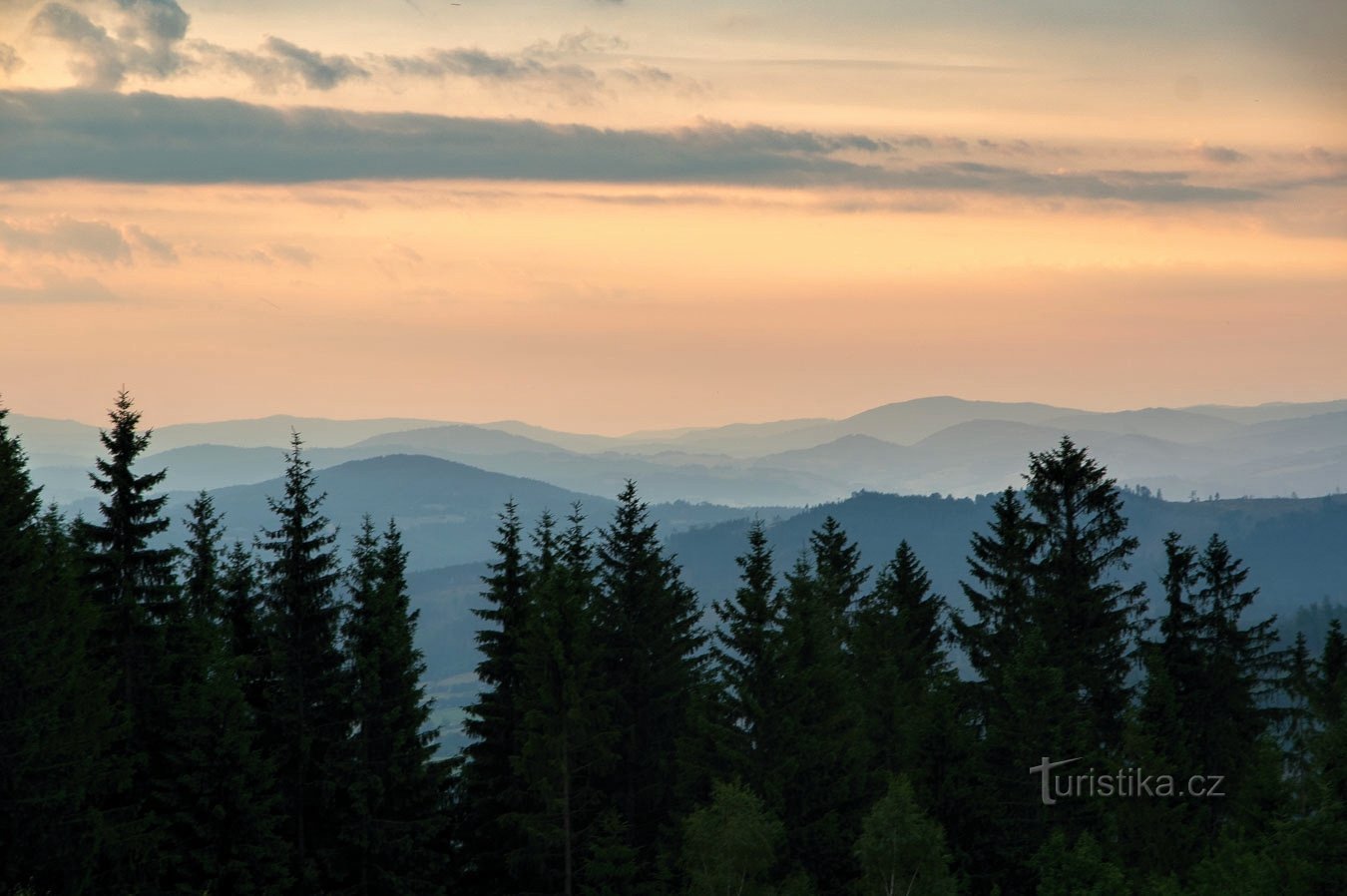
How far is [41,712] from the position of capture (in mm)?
35438

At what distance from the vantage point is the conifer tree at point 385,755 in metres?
45.7

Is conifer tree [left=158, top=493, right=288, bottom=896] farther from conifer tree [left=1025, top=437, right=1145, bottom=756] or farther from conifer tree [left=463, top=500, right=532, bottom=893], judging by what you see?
conifer tree [left=1025, top=437, right=1145, bottom=756]

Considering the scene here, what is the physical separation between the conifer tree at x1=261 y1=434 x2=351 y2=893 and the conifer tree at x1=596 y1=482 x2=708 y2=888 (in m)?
9.84

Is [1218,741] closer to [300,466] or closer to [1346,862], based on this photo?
[1346,862]

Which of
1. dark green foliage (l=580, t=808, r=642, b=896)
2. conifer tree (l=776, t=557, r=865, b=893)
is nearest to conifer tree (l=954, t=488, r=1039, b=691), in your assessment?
conifer tree (l=776, t=557, r=865, b=893)

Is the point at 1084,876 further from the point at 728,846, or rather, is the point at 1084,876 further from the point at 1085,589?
the point at 1085,589

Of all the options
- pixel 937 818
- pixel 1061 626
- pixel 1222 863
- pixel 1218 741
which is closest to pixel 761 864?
pixel 937 818

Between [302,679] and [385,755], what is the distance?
3851 mm

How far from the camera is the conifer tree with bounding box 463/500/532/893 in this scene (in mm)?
50594

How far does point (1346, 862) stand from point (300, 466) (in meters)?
33.0

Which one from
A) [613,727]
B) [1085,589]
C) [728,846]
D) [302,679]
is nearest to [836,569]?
[1085,589]

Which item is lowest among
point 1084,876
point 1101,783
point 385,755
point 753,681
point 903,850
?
point 1084,876

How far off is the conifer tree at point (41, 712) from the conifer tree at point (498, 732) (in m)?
15.6

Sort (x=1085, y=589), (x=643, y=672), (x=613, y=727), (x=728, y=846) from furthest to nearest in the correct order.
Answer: (x=1085, y=589)
(x=643, y=672)
(x=613, y=727)
(x=728, y=846)
